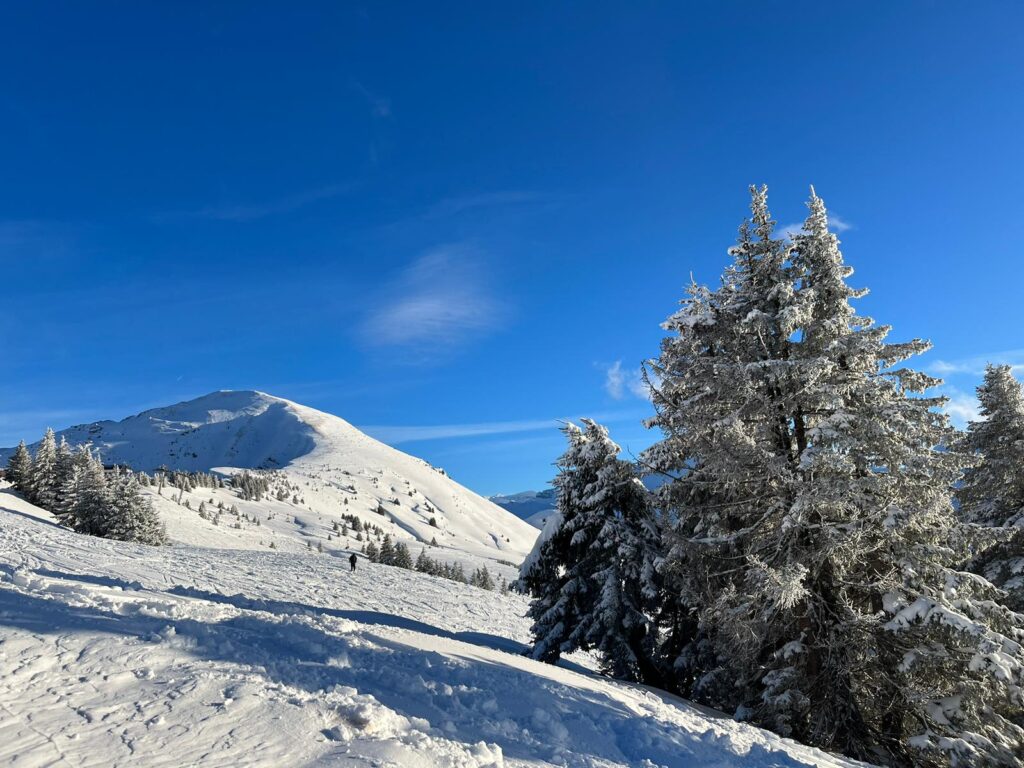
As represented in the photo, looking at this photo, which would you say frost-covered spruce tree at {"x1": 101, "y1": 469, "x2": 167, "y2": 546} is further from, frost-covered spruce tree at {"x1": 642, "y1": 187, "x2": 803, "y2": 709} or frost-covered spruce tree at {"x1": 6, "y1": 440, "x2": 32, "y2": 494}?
frost-covered spruce tree at {"x1": 642, "y1": 187, "x2": 803, "y2": 709}

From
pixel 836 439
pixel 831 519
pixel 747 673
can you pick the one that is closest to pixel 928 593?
pixel 831 519

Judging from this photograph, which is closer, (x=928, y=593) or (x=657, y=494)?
(x=928, y=593)

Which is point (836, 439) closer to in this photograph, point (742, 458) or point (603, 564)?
point (742, 458)

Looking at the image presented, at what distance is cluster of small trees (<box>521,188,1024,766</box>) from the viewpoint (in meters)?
9.84

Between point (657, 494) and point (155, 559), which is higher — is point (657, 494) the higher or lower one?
the higher one

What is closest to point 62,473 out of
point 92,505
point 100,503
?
point 92,505

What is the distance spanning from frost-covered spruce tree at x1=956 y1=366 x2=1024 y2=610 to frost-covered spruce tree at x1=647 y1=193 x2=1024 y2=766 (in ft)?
24.1

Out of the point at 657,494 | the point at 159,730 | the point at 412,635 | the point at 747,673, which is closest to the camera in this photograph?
the point at 159,730

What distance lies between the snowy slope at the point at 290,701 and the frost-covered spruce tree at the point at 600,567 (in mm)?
2899

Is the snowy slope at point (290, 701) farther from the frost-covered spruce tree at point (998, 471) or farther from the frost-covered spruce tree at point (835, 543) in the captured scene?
the frost-covered spruce tree at point (998, 471)

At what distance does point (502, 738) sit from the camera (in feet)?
24.8

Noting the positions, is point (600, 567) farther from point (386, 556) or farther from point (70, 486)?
point (386, 556)

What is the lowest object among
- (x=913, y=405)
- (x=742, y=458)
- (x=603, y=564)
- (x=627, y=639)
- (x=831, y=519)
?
(x=627, y=639)

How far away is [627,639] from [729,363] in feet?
26.6
